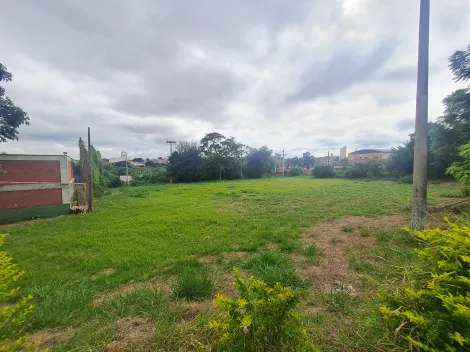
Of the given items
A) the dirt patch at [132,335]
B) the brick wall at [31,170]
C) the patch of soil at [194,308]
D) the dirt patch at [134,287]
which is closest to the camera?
the dirt patch at [132,335]

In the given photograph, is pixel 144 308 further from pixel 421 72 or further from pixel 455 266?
pixel 421 72

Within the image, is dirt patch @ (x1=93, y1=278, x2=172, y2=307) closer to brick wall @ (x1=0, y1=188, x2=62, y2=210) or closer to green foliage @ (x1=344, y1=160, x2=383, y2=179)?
brick wall @ (x1=0, y1=188, x2=62, y2=210)

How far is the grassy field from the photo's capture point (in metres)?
1.67

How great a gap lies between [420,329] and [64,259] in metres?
5.13

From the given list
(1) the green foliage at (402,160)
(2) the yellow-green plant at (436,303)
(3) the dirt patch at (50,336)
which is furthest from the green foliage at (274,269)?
(1) the green foliage at (402,160)

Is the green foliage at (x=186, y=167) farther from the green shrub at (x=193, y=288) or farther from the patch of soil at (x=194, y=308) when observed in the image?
the patch of soil at (x=194, y=308)

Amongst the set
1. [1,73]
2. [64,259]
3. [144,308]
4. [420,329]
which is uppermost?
[1,73]

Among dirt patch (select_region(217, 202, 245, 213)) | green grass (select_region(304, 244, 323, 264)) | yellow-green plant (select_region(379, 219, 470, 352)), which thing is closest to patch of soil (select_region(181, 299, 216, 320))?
yellow-green plant (select_region(379, 219, 470, 352))

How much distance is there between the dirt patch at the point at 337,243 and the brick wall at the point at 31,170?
10070 millimetres

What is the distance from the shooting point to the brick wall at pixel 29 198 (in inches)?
289

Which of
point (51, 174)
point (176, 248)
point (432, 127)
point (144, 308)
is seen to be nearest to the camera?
point (144, 308)

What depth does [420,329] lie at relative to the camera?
1.03m

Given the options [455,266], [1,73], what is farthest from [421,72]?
[1,73]

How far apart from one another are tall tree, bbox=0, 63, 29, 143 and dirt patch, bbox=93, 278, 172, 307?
7.59 metres
